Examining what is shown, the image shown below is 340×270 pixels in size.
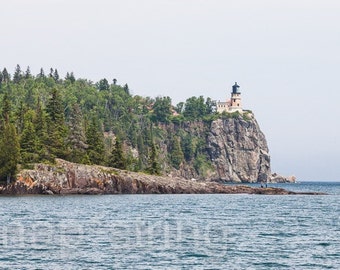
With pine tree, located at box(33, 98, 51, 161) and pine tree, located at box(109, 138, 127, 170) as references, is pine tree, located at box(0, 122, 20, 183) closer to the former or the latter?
pine tree, located at box(33, 98, 51, 161)

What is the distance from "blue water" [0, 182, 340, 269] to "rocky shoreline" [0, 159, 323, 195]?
2444cm

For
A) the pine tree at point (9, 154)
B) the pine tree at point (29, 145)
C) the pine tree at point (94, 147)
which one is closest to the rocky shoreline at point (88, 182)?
the pine tree at point (9, 154)

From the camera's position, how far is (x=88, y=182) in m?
128

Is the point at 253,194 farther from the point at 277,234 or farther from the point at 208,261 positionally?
the point at 208,261

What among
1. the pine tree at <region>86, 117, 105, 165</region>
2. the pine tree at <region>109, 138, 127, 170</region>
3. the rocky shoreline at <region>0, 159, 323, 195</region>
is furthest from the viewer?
the pine tree at <region>109, 138, 127, 170</region>

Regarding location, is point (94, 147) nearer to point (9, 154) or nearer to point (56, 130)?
A: point (56, 130)

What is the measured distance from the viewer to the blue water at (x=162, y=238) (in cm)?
4694

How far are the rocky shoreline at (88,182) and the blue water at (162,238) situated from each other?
2444cm

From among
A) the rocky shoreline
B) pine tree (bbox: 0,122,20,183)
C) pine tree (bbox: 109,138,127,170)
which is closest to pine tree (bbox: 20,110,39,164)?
the rocky shoreline

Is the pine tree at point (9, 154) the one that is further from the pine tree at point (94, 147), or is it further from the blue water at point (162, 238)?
the pine tree at point (94, 147)

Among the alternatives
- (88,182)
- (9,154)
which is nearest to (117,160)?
(88,182)

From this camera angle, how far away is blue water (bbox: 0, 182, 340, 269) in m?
46.9

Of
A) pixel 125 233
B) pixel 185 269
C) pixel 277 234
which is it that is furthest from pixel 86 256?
pixel 277 234

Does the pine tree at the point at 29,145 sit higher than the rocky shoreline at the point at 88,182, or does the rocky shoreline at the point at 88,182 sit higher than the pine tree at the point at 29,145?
the pine tree at the point at 29,145
